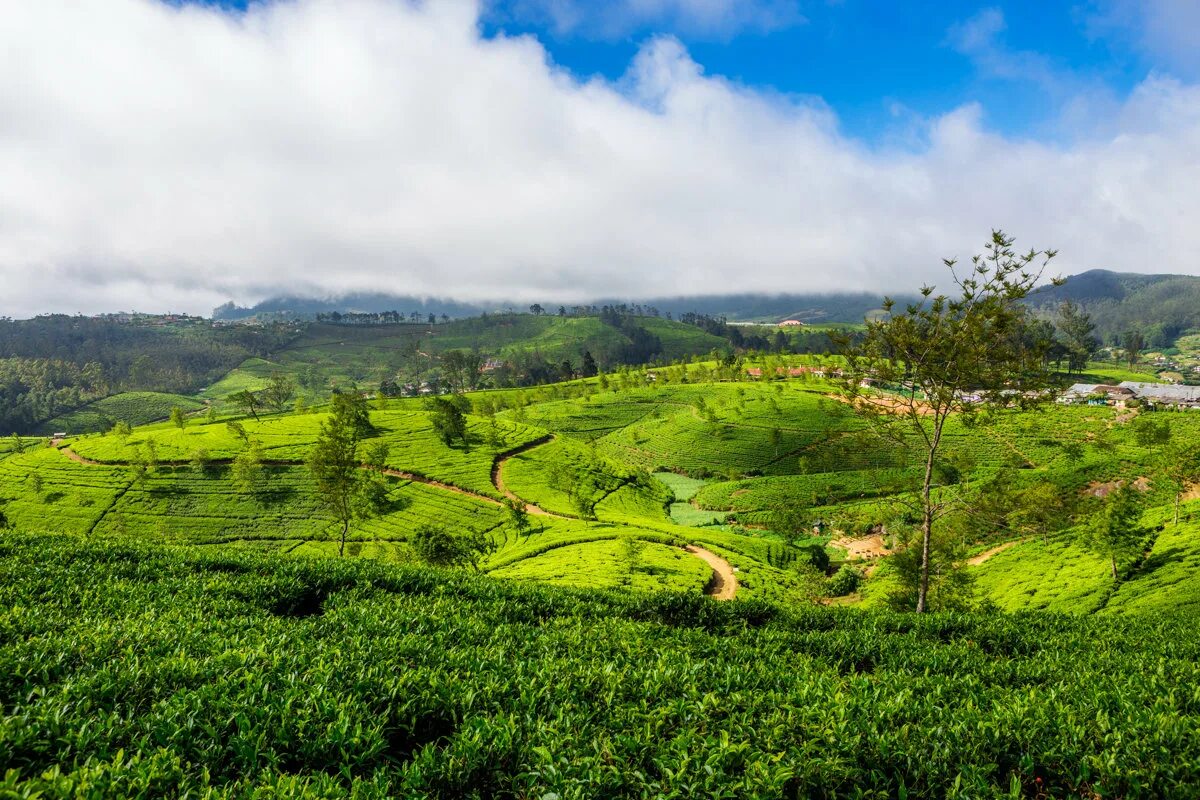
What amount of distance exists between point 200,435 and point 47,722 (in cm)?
9252

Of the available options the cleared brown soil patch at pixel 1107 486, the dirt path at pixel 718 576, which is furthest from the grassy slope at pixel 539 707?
the cleared brown soil patch at pixel 1107 486

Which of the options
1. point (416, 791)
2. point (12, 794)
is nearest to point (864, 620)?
point (416, 791)

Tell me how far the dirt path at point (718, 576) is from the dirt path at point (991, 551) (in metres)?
22.8

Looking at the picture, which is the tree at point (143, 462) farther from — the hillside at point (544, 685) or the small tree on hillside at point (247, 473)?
the hillside at point (544, 685)

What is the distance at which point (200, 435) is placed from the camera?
260 ft

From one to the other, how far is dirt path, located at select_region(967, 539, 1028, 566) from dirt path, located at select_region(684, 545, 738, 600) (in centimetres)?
2281

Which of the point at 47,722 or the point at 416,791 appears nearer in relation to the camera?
the point at 416,791

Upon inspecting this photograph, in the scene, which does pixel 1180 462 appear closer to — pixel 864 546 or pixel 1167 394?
pixel 864 546

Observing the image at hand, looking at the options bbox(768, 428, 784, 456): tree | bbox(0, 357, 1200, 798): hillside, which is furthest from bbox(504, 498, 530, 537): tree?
bbox(768, 428, 784, 456): tree

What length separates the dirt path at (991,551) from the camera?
153ft

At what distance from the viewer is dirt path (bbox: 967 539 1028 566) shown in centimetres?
4653

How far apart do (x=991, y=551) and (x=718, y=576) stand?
29.0m

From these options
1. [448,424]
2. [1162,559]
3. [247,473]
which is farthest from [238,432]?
→ [1162,559]

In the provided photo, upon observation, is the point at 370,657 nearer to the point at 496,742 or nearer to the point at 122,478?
the point at 496,742
